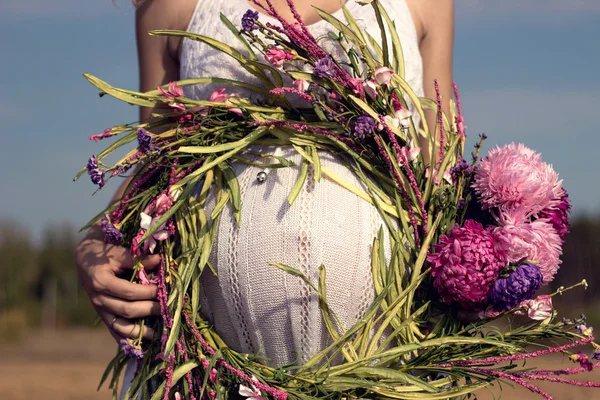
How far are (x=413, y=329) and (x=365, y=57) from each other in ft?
1.96

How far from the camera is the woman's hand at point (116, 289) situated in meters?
1.56

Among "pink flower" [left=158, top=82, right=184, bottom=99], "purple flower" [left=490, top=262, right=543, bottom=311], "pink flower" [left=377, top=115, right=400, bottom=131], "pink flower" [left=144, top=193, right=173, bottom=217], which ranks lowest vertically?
"purple flower" [left=490, top=262, right=543, bottom=311]

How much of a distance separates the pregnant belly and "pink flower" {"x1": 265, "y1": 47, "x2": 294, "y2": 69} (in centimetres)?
24

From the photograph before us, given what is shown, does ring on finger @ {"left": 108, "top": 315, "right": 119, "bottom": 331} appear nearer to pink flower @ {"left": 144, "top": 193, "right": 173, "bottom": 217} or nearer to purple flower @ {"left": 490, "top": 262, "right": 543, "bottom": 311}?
pink flower @ {"left": 144, "top": 193, "right": 173, "bottom": 217}

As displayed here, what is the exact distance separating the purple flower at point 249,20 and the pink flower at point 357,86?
0.25 metres

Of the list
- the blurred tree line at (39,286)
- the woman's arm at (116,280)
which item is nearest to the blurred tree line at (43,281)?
the blurred tree line at (39,286)

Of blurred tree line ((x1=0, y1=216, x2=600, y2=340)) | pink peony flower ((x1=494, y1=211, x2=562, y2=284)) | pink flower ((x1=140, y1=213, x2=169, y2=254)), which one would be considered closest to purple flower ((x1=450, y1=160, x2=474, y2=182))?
pink peony flower ((x1=494, y1=211, x2=562, y2=284))

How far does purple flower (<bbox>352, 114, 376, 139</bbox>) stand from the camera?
1.48 metres

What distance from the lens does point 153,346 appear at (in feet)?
5.17

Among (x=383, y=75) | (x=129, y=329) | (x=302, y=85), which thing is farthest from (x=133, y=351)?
(x=383, y=75)

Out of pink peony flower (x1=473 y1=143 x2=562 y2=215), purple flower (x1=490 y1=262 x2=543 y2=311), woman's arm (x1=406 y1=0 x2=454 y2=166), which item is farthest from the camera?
woman's arm (x1=406 y1=0 x2=454 y2=166)

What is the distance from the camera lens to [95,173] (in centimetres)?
153

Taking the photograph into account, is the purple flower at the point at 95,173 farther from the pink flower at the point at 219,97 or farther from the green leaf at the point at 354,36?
the green leaf at the point at 354,36

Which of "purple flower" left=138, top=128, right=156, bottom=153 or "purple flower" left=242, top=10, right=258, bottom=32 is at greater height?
"purple flower" left=242, top=10, right=258, bottom=32
